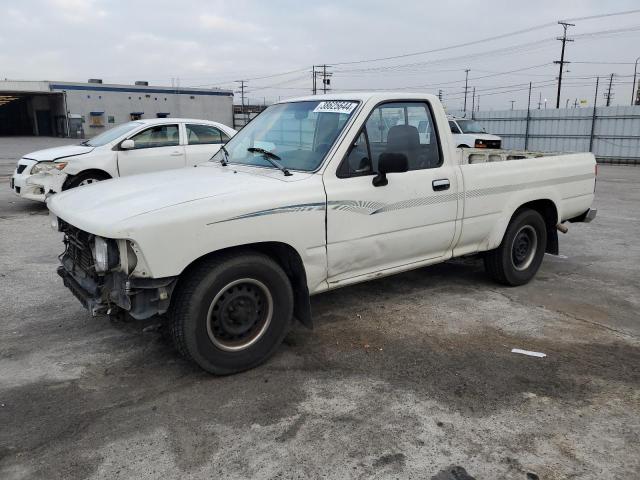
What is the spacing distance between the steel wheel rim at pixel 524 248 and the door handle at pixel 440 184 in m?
1.39

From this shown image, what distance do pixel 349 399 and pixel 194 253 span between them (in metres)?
1.34

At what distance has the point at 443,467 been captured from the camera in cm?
279

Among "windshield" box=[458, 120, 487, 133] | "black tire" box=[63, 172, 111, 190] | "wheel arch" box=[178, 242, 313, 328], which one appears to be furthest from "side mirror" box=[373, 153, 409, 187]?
"windshield" box=[458, 120, 487, 133]

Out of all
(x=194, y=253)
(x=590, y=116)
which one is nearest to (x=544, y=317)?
(x=194, y=253)

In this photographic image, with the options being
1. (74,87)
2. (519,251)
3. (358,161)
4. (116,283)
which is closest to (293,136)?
(358,161)

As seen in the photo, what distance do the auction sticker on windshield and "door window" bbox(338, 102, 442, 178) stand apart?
18cm

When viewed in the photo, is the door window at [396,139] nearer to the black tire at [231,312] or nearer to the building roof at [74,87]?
the black tire at [231,312]

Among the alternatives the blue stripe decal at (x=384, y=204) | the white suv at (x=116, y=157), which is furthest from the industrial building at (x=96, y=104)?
the blue stripe decal at (x=384, y=204)

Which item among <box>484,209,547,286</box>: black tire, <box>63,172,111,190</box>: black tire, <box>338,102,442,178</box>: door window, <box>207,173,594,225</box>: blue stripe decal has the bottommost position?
<box>484,209,547,286</box>: black tire

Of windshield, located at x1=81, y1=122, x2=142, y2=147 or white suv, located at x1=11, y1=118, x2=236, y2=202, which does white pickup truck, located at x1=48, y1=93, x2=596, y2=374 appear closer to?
white suv, located at x1=11, y1=118, x2=236, y2=202

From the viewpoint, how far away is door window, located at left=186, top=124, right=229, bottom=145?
10.3 meters

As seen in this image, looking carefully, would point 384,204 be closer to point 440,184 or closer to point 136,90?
point 440,184

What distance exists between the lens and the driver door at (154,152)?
9.68 metres

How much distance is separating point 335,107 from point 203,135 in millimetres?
6573
